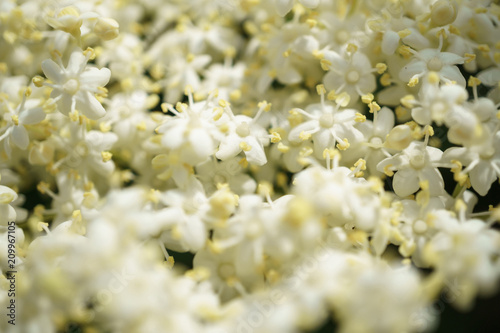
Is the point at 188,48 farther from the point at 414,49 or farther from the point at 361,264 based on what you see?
the point at 361,264

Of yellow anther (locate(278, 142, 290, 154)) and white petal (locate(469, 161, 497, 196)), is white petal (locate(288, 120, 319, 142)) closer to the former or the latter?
yellow anther (locate(278, 142, 290, 154))

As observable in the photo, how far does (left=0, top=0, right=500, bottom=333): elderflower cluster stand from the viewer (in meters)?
0.70

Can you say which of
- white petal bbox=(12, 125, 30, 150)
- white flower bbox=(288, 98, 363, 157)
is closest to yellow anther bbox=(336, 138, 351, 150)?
white flower bbox=(288, 98, 363, 157)

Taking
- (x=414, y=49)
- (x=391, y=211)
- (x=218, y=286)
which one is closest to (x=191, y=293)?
(x=218, y=286)

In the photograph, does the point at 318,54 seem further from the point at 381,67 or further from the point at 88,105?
the point at 88,105

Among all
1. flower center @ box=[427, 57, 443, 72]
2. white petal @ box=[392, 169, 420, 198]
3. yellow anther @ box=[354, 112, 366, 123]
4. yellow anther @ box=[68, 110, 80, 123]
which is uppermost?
flower center @ box=[427, 57, 443, 72]

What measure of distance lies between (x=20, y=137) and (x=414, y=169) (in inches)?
31.4

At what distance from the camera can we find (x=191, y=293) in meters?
0.76

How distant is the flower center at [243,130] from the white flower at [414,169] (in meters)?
0.27

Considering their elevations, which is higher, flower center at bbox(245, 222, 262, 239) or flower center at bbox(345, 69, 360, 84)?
flower center at bbox(345, 69, 360, 84)

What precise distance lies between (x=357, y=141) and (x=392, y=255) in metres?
0.24

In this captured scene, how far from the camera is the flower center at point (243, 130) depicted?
0.99 metres

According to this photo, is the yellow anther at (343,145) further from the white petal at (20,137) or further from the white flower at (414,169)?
the white petal at (20,137)

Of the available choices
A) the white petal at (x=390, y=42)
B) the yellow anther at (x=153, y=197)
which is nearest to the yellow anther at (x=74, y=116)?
the yellow anther at (x=153, y=197)
